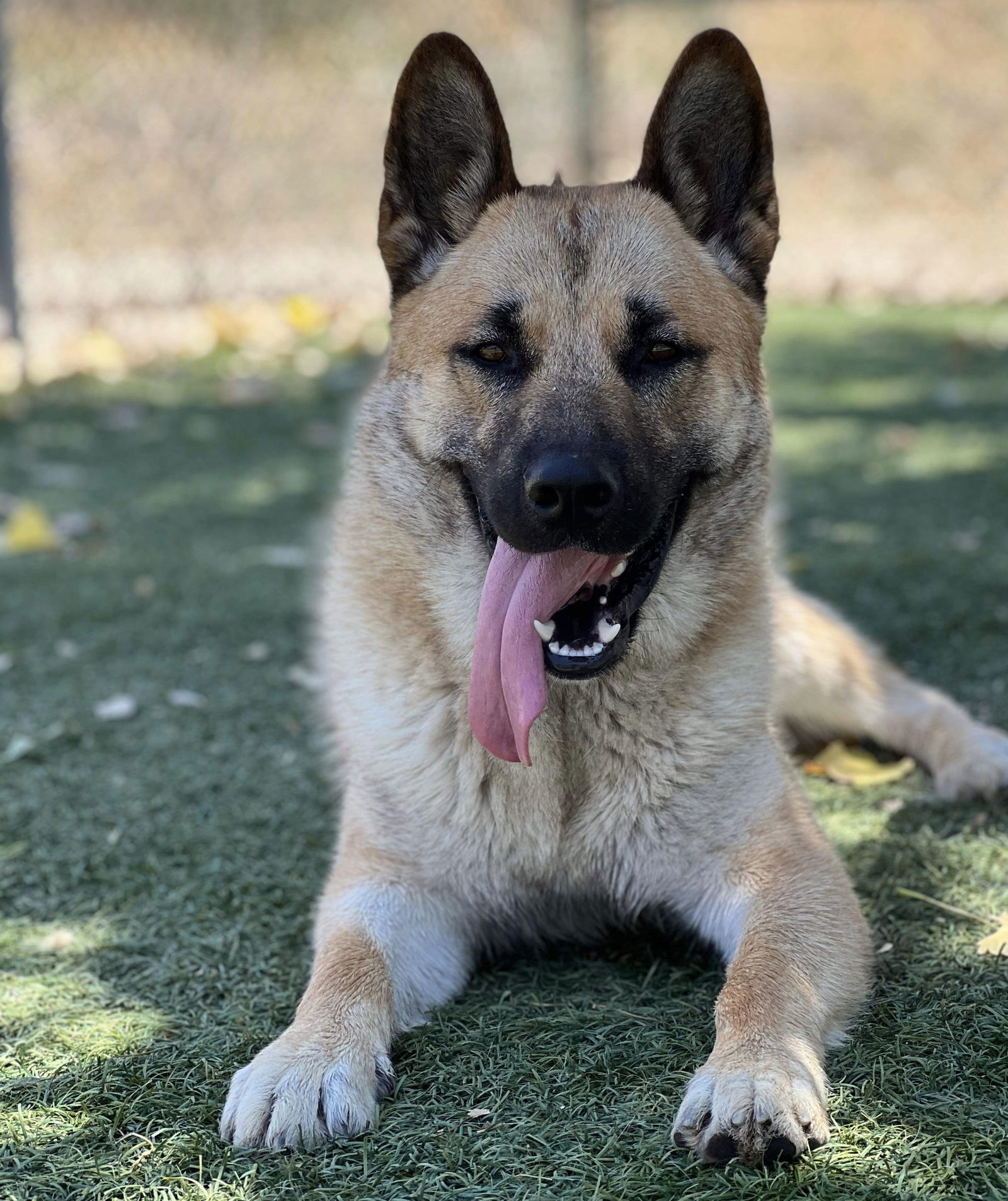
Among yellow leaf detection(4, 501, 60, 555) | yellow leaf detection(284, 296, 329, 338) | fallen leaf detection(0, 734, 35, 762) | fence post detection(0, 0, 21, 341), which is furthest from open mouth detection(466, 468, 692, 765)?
yellow leaf detection(284, 296, 329, 338)

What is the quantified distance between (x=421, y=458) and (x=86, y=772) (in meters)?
1.40

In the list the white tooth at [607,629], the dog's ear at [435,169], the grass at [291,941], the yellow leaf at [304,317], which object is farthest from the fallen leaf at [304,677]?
the yellow leaf at [304,317]

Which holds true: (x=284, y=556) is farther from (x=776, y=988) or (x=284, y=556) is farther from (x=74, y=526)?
(x=776, y=988)

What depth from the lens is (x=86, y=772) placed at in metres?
3.26

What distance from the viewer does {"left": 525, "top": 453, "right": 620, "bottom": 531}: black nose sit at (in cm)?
205

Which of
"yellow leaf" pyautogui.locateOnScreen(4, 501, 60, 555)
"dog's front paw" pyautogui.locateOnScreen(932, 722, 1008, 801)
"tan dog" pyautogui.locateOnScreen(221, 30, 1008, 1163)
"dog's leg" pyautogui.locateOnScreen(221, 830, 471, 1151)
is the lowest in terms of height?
"yellow leaf" pyautogui.locateOnScreen(4, 501, 60, 555)

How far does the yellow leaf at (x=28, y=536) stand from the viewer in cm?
495

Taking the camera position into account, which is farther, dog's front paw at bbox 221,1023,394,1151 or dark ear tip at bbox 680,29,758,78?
→ dark ear tip at bbox 680,29,758,78

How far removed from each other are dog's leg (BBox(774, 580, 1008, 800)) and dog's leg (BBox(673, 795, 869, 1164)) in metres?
0.80

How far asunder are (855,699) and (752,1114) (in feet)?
5.58

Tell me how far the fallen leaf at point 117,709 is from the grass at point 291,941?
1.4 inches

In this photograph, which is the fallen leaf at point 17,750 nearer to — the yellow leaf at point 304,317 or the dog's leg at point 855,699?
the dog's leg at point 855,699

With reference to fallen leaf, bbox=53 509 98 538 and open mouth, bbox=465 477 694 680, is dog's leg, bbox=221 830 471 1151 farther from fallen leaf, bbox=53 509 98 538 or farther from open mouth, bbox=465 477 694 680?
fallen leaf, bbox=53 509 98 538

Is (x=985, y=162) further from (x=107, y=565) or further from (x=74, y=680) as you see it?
(x=74, y=680)
